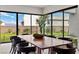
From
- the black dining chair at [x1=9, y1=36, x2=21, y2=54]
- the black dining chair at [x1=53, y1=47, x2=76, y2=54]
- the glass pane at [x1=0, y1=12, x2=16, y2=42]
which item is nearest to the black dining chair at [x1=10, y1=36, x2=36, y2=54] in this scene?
the black dining chair at [x1=9, y1=36, x2=21, y2=54]

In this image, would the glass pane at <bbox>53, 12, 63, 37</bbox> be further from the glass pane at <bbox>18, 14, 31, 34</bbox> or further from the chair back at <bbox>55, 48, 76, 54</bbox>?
the glass pane at <bbox>18, 14, 31, 34</bbox>

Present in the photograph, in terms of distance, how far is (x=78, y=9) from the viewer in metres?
2.31

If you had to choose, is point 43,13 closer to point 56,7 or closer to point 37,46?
point 56,7

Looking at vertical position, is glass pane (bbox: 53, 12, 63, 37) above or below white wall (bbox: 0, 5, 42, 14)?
below

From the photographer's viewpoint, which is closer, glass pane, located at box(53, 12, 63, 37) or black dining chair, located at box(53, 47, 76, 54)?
black dining chair, located at box(53, 47, 76, 54)

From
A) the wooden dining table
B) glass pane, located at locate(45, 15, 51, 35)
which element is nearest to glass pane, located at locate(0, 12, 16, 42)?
the wooden dining table

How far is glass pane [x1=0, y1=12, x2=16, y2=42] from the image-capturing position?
2.31 metres

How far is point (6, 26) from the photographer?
2.33m

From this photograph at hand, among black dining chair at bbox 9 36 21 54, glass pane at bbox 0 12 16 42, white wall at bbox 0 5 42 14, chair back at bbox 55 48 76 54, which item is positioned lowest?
chair back at bbox 55 48 76 54

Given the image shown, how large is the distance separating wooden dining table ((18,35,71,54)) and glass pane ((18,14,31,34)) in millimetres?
101

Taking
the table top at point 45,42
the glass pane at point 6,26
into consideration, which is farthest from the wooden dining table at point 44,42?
the glass pane at point 6,26

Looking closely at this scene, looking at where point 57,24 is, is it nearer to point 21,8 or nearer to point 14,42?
point 21,8

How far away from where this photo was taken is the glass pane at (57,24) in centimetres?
243

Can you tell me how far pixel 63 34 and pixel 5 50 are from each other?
1.16 m
